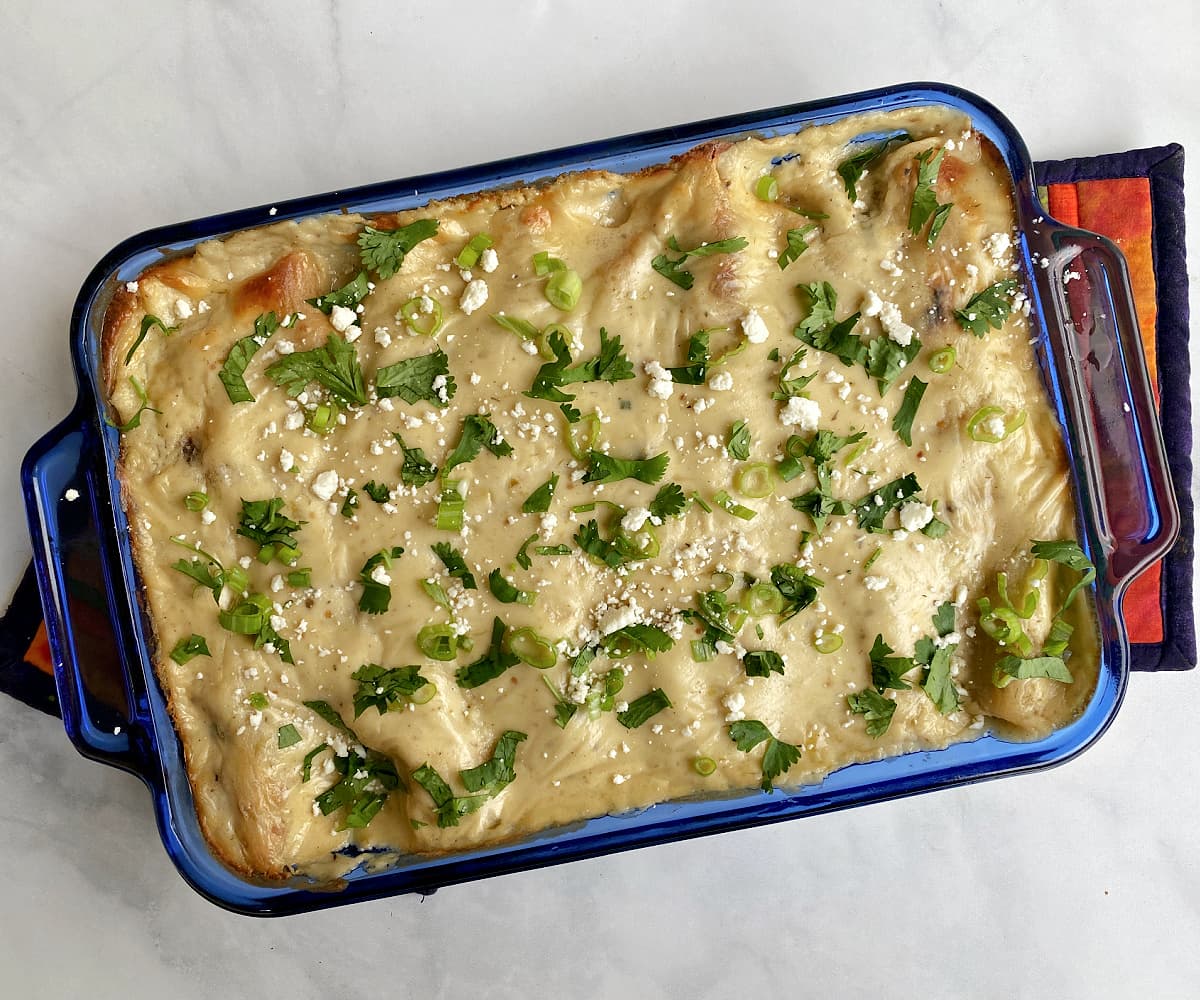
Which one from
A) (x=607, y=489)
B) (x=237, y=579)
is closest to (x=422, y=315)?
(x=607, y=489)

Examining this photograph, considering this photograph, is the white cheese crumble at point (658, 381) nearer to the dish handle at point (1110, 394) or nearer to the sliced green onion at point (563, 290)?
the sliced green onion at point (563, 290)

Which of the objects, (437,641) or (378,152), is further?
(378,152)

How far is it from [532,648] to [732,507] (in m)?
0.44

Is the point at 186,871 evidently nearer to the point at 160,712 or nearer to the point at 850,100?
the point at 160,712

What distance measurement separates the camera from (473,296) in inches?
67.4

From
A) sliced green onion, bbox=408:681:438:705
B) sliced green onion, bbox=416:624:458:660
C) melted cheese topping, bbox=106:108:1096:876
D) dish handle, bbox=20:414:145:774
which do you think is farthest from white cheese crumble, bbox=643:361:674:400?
dish handle, bbox=20:414:145:774

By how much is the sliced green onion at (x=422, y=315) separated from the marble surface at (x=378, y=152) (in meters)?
0.63

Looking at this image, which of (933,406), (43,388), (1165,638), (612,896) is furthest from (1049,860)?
(43,388)

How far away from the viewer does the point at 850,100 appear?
182 cm

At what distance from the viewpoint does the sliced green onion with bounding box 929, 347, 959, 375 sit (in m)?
1.70

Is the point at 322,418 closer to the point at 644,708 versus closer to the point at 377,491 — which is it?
the point at 377,491

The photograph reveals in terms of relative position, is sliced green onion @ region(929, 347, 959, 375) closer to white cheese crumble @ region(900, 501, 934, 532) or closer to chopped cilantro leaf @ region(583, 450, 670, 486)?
white cheese crumble @ region(900, 501, 934, 532)

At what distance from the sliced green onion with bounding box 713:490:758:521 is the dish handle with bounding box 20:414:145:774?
1.21 meters

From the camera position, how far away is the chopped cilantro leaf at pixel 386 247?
5.70ft
